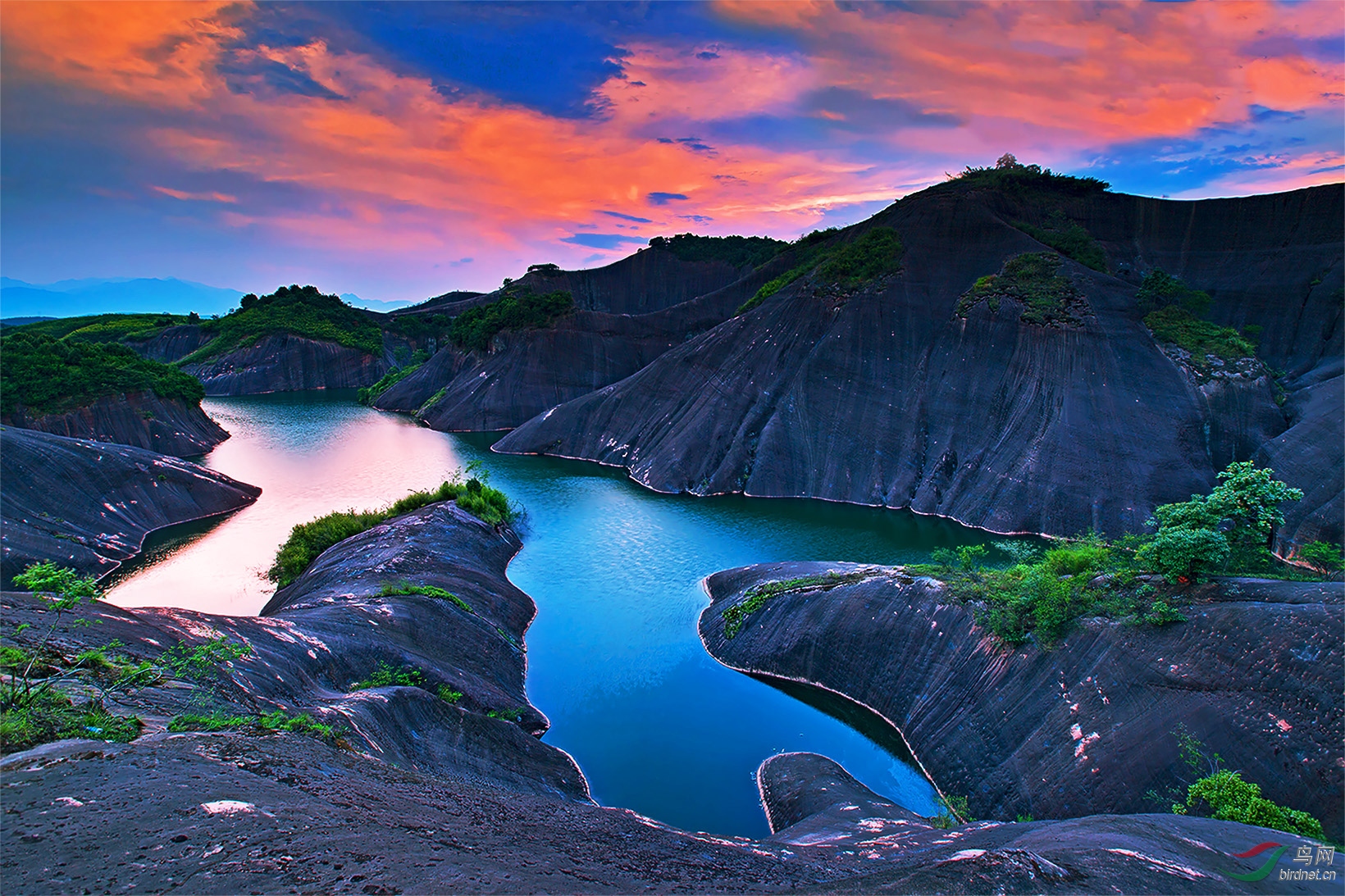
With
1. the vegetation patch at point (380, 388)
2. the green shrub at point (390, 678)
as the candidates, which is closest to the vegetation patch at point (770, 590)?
the green shrub at point (390, 678)

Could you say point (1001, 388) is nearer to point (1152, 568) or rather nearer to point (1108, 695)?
point (1152, 568)

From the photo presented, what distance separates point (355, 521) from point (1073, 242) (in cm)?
4524

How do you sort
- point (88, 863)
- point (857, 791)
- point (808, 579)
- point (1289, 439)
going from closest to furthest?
point (88, 863), point (857, 791), point (808, 579), point (1289, 439)

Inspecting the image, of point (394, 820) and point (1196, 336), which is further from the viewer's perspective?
point (1196, 336)

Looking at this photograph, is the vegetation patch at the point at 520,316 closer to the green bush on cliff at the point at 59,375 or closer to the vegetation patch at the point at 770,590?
the green bush on cliff at the point at 59,375

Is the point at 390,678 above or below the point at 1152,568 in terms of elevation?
below

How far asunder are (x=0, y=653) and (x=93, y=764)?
2478 millimetres

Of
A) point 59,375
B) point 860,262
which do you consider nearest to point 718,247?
point 860,262

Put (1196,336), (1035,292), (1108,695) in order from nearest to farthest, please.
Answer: (1108,695) → (1196,336) → (1035,292)

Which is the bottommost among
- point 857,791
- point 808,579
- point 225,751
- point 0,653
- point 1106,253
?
point 857,791

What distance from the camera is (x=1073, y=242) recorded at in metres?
41.7

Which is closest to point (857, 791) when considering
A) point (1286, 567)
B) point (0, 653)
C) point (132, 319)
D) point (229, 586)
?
point (1286, 567)

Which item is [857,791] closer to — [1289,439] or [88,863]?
[88,863]

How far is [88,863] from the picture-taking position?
15.5ft
